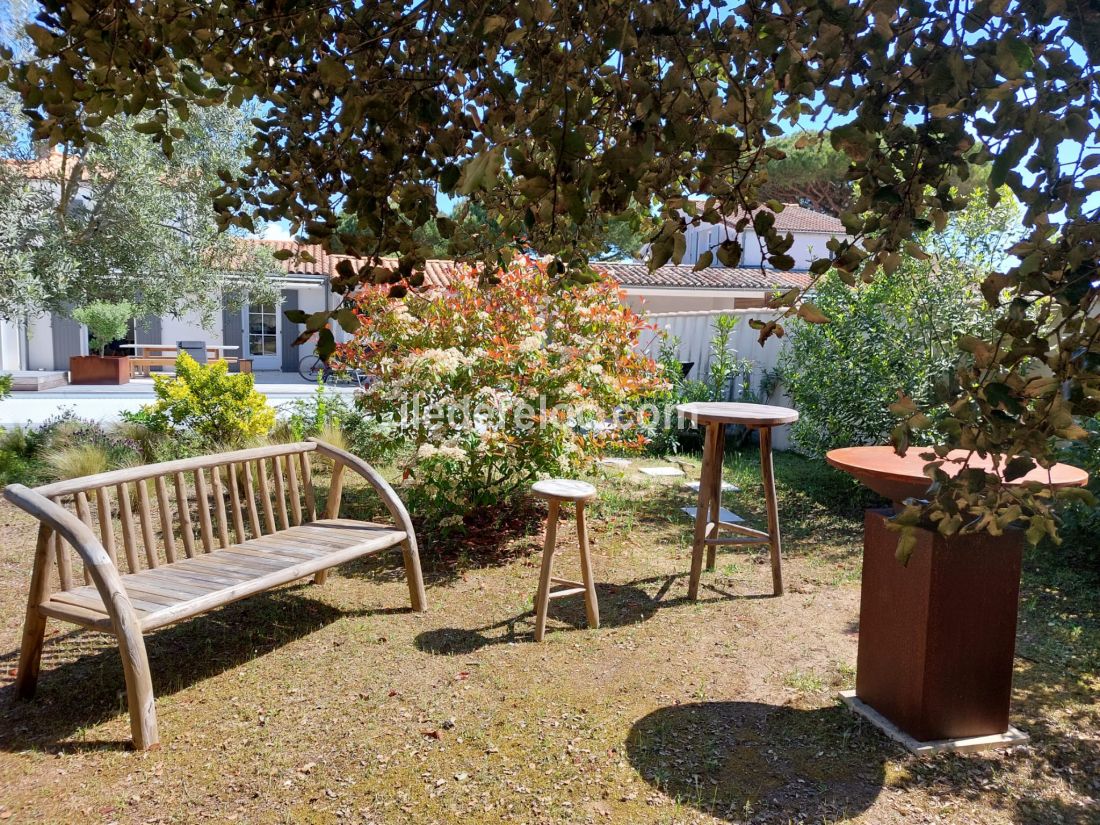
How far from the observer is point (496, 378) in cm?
533

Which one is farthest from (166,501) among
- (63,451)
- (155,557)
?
(63,451)

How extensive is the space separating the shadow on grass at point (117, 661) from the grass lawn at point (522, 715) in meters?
0.01

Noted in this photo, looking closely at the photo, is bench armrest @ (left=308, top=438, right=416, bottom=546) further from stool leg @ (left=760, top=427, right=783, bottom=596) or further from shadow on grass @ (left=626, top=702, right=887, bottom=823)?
stool leg @ (left=760, top=427, right=783, bottom=596)

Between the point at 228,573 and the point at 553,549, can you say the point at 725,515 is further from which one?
the point at 228,573

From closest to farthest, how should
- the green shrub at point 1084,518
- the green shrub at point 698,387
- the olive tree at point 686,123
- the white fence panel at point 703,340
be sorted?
the olive tree at point 686,123 < the green shrub at point 1084,518 < the green shrub at point 698,387 < the white fence panel at point 703,340

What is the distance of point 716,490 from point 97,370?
55.2 feet

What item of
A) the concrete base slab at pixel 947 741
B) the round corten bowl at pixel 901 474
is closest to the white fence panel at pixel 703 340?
the round corten bowl at pixel 901 474

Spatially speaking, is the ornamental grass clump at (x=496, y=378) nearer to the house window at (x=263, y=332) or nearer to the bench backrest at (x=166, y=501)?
the bench backrest at (x=166, y=501)

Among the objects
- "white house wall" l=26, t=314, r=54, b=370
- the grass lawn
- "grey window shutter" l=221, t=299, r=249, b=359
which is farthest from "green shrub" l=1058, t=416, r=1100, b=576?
"white house wall" l=26, t=314, r=54, b=370

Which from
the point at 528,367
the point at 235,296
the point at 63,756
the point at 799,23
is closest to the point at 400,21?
the point at 799,23

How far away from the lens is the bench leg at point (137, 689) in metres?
2.76

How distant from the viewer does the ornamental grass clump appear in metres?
5.22

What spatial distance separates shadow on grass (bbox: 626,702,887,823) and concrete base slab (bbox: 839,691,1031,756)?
0.07 meters

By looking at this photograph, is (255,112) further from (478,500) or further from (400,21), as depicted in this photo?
(400,21)
